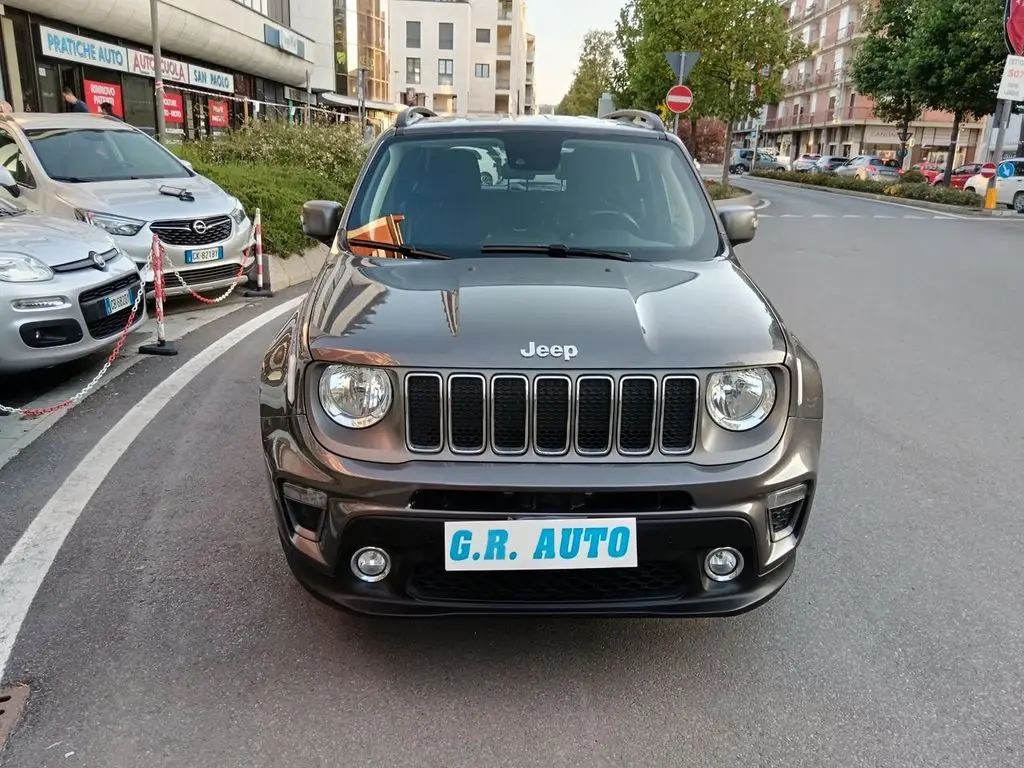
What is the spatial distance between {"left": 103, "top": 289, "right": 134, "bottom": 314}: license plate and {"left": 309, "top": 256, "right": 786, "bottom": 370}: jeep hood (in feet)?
11.1

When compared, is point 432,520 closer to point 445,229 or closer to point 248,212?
point 445,229

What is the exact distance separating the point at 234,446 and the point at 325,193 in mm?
8961

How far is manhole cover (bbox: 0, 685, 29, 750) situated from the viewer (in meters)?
2.52

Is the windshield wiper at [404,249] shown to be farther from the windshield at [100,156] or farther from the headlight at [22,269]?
the windshield at [100,156]

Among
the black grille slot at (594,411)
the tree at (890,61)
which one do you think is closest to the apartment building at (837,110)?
the tree at (890,61)

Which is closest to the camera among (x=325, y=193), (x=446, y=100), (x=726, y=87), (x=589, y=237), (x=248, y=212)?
(x=589, y=237)

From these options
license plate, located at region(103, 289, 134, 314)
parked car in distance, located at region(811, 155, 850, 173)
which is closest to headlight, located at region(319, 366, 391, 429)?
license plate, located at region(103, 289, 134, 314)

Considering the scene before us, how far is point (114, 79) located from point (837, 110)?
64.7 m

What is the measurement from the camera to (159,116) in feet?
56.7

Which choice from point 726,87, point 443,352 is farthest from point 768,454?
point 726,87

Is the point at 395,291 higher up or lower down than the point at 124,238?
higher up

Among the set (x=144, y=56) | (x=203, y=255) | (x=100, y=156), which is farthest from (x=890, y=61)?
(x=203, y=255)

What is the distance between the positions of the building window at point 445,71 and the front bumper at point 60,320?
A: 78117 millimetres

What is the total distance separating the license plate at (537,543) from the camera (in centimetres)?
248
